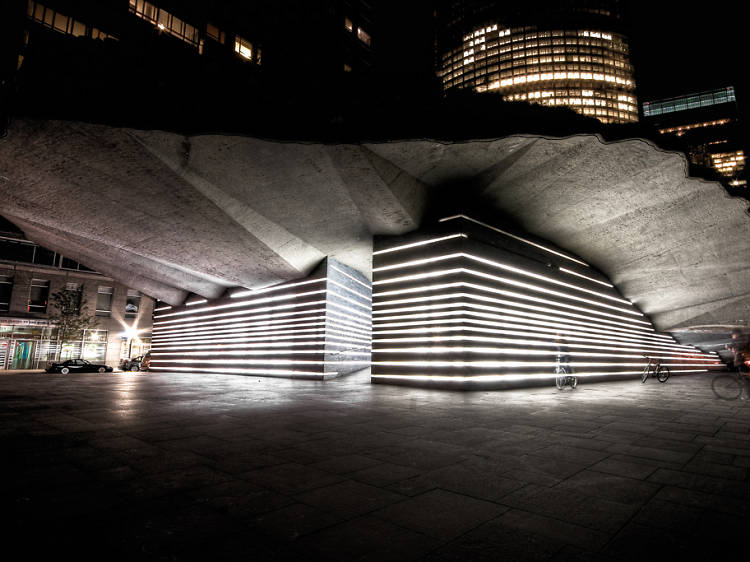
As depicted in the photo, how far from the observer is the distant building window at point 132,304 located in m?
36.8

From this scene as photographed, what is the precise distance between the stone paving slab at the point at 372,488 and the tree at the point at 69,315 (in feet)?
102

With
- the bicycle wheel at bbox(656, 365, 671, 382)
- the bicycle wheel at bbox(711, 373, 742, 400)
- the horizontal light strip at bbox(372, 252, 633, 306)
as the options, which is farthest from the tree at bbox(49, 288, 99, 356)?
the bicycle wheel at bbox(711, 373, 742, 400)

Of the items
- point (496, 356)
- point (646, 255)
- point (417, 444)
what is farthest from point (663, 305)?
point (417, 444)

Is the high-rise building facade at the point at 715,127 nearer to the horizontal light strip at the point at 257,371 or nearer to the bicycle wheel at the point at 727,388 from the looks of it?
the bicycle wheel at the point at 727,388

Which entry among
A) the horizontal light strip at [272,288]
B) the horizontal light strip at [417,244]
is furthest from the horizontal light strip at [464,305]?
the horizontal light strip at [272,288]

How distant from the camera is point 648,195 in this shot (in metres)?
13.1

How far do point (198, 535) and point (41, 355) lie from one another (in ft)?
129

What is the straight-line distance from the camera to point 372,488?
2.95m

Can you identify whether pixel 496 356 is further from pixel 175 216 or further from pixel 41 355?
pixel 41 355

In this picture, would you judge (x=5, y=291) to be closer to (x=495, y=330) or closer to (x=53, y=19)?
(x=53, y=19)

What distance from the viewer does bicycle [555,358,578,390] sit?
12218 mm

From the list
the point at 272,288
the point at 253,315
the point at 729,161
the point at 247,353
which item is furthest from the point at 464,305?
the point at 729,161

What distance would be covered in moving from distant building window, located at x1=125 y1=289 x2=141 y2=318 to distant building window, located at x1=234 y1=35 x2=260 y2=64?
78.1 feet

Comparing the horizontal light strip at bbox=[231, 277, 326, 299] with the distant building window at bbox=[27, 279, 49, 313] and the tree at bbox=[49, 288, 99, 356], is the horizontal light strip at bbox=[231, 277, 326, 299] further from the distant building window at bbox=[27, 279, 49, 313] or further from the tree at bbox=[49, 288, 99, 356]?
the distant building window at bbox=[27, 279, 49, 313]
